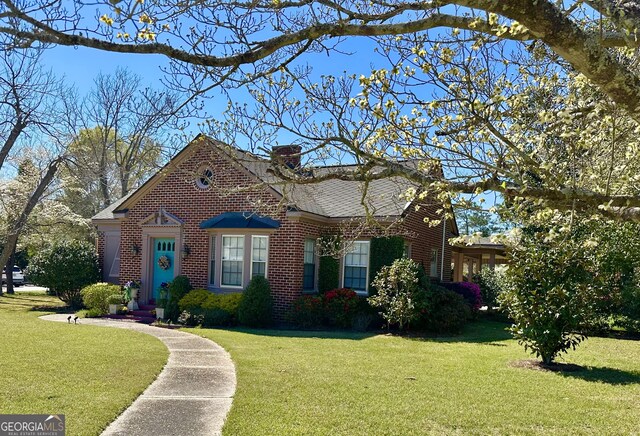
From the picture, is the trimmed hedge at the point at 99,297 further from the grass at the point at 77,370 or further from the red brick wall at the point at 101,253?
the grass at the point at 77,370

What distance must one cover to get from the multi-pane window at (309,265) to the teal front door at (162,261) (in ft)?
14.6

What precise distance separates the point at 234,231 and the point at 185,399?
1040 cm

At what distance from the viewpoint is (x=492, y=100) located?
642 cm

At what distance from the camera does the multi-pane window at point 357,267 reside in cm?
1703

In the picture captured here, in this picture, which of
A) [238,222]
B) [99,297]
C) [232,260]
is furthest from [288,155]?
[99,297]

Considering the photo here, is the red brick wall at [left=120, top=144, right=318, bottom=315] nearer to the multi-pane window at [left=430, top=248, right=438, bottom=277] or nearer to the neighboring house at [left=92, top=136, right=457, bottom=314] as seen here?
the neighboring house at [left=92, top=136, right=457, bottom=314]

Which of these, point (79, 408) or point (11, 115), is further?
point (11, 115)

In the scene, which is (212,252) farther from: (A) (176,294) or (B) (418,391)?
(B) (418,391)

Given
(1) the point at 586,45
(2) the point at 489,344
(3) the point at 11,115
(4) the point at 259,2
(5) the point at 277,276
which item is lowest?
(2) the point at 489,344

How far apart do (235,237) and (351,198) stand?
435 centimetres

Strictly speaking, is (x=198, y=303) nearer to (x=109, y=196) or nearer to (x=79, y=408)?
(x=79, y=408)

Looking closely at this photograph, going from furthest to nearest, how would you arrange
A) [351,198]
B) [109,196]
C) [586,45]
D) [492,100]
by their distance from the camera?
[109,196]
[351,198]
[492,100]
[586,45]

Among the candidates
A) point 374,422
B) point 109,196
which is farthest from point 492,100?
point 109,196
